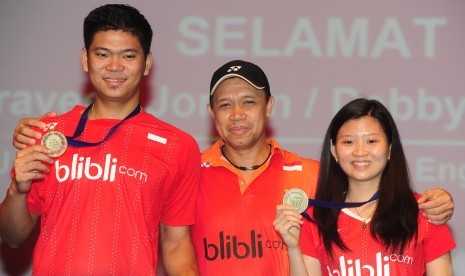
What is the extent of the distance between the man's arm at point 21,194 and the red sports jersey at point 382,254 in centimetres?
133

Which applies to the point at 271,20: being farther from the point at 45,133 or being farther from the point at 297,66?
the point at 45,133

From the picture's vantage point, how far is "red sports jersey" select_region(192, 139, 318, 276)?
4.00m

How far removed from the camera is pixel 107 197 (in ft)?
11.7

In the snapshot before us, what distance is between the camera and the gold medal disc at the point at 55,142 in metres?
3.50

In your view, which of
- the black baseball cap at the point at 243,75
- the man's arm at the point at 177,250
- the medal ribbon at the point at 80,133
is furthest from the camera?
the black baseball cap at the point at 243,75

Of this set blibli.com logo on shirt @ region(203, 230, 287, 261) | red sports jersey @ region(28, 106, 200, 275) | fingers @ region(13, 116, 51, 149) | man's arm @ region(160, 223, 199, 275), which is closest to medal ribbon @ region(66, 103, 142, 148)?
red sports jersey @ region(28, 106, 200, 275)

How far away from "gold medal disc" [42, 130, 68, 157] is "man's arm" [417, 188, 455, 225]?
1583mm

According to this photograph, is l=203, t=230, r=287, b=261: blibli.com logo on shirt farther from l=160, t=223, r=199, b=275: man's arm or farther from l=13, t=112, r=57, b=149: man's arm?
l=13, t=112, r=57, b=149: man's arm

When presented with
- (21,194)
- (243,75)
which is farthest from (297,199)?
(21,194)

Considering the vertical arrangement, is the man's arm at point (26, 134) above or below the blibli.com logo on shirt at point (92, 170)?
above

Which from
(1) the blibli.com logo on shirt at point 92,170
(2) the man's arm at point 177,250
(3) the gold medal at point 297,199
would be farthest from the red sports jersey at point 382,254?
(1) the blibli.com logo on shirt at point 92,170

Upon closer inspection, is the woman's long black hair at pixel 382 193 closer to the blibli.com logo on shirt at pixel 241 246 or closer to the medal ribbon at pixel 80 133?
the blibli.com logo on shirt at pixel 241 246

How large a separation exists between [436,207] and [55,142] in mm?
1674

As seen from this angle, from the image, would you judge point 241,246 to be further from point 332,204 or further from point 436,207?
point 436,207
